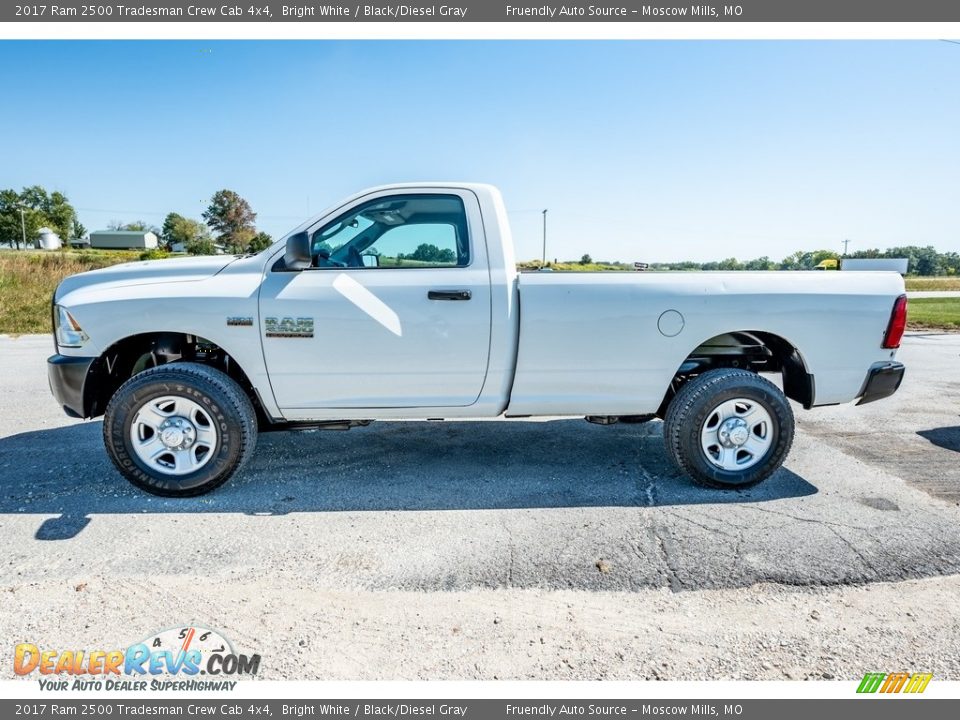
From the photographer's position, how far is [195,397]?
3586 millimetres

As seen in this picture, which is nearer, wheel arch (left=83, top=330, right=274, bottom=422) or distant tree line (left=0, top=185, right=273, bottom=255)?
wheel arch (left=83, top=330, right=274, bottom=422)

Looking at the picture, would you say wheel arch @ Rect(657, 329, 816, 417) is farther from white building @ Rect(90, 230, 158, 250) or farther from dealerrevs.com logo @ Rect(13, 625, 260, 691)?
white building @ Rect(90, 230, 158, 250)

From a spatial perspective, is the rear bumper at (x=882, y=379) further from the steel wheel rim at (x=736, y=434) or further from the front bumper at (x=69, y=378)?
the front bumper at (x=69, y=378)

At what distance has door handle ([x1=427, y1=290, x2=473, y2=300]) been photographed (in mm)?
3635

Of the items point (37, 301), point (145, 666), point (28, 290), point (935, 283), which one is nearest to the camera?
point (145, 666)

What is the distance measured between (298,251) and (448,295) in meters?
0.94

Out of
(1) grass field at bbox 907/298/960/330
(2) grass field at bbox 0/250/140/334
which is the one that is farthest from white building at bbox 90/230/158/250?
(1) grass field at bbox 907/298/960/330

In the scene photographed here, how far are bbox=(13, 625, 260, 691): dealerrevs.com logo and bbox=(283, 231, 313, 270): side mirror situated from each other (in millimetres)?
2109

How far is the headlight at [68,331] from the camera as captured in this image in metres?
3.65

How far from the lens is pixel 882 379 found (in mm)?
3844

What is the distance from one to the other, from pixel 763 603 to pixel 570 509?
1203mm

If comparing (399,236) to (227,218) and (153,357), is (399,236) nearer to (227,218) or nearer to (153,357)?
(153,357)

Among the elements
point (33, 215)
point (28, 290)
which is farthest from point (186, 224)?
point (28, 290)

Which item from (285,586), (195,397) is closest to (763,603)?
(285,586)
